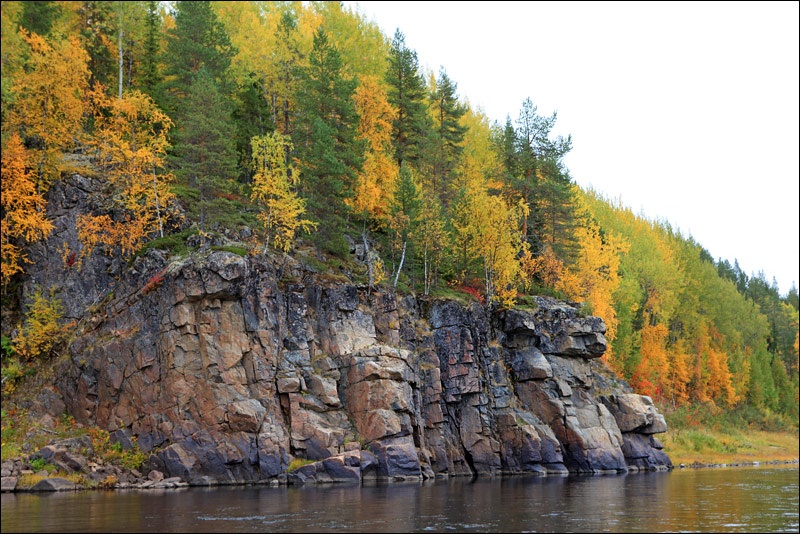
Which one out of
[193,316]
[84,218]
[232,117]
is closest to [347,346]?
[193,316]

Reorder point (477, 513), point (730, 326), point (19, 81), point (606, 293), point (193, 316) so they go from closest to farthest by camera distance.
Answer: point (477, 513) → point (193, 316) → point (19, 81) → point (606, 293) → point (730, 326)

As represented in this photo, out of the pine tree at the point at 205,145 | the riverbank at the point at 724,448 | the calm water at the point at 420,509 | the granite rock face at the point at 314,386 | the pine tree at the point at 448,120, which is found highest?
the pine tree at the point at 448,120

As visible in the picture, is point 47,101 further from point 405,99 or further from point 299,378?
point 405,99

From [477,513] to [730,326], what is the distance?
10901 centimetres

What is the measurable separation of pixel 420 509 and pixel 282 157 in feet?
115

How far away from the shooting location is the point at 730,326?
417ft

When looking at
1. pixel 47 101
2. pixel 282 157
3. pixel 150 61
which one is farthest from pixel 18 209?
pixel 150 61

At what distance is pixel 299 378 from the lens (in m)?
52.1

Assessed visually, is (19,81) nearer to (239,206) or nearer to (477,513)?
(239,206)

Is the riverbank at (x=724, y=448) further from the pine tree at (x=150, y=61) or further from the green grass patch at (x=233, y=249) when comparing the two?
the pine tree at (x=150, y=61)

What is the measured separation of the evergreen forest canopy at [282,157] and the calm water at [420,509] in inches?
816

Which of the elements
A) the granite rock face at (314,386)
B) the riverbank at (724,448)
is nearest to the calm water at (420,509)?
the granite rock face at (314,386)

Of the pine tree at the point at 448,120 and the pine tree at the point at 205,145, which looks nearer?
the pine tree at the point at 205,145

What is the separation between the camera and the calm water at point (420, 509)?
28.0 metres
